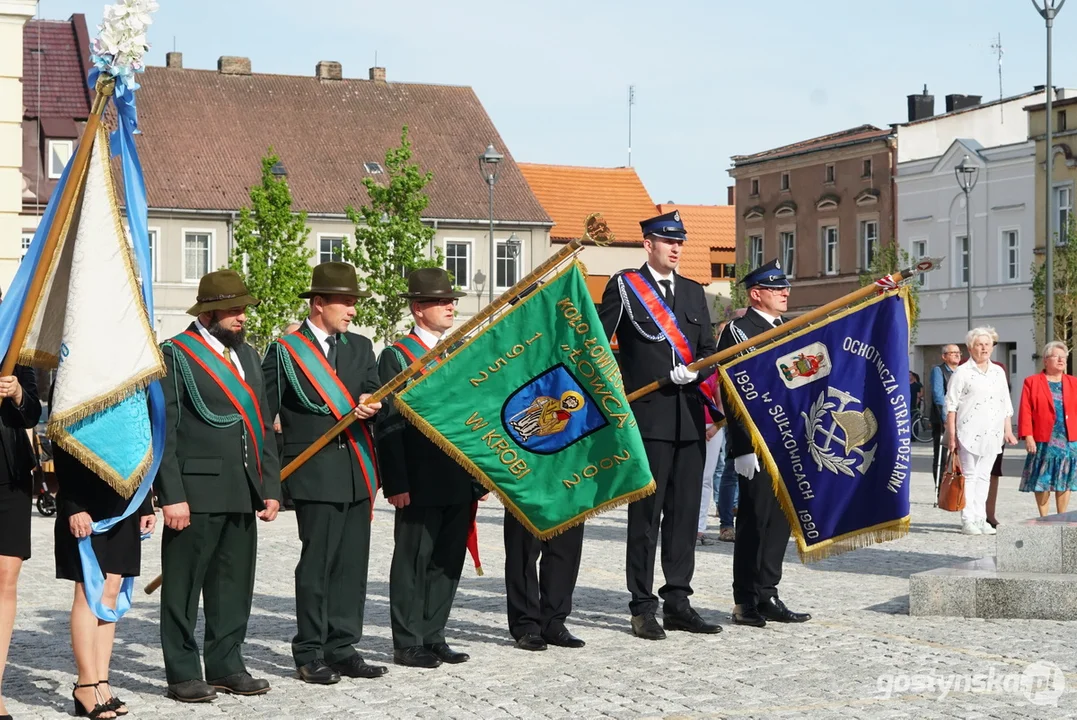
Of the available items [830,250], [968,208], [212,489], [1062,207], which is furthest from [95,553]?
[830,250]

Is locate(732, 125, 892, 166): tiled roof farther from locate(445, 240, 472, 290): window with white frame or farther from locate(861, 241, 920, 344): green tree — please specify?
locate(445, 240, 472, 290): window with white frame

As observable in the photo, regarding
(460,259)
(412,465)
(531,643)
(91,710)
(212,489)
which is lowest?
(91,710)

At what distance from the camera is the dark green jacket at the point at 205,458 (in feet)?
27.0

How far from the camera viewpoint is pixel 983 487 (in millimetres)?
17188

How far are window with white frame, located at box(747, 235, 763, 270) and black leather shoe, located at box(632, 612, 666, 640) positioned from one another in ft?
195

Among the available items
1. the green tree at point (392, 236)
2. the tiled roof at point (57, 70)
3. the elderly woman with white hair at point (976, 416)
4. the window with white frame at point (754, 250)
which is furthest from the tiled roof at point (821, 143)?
the elderly woman with white hair at point (976, 416)

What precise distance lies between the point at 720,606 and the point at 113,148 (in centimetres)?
527

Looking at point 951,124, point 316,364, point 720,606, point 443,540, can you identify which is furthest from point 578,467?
point 951,124

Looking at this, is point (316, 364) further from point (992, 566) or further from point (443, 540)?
point (992, 566)

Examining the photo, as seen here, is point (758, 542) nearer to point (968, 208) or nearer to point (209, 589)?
point (209, 589)

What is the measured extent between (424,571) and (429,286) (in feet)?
5.02

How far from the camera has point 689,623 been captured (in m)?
10.3

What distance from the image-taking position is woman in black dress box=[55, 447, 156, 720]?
25.8ft

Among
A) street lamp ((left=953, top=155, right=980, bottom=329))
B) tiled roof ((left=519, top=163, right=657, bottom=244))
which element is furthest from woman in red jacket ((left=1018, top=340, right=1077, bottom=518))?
tiled roof ((left=519, top=163, right=657, bottom=244))
